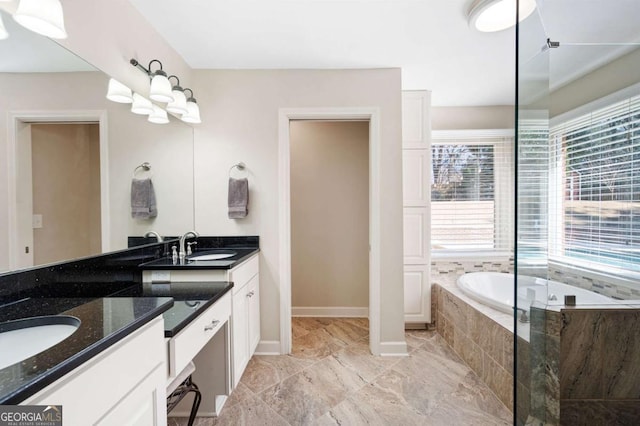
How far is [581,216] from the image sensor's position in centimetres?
167

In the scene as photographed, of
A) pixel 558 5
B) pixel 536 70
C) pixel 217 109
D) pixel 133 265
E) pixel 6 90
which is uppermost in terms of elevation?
pixel 558 5

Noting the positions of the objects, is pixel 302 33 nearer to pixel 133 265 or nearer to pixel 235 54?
pixel 235 54

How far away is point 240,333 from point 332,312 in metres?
1.68

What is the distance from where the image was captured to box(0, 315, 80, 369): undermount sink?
0.85m

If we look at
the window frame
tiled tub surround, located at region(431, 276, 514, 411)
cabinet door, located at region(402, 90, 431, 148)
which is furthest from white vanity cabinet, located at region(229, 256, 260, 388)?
the window frame

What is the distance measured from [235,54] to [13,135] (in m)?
1.61

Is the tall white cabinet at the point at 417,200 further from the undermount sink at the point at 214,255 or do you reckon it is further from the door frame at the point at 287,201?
the undermount sink at the point at 214,255

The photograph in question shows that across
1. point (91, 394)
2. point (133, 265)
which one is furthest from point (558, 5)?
point (133, 265)

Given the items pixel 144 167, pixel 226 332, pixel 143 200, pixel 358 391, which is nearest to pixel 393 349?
pixel 358 391

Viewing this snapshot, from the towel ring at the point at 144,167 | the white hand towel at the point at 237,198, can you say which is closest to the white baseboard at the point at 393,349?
the white hand towel at the point at 237,198

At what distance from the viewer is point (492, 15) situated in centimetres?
176

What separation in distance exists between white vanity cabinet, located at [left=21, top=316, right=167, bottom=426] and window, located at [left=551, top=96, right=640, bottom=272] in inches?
80.5

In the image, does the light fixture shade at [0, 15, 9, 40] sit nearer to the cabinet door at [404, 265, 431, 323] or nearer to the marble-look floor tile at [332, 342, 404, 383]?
the marble-look floor tile at [332, 342, 404, 383]

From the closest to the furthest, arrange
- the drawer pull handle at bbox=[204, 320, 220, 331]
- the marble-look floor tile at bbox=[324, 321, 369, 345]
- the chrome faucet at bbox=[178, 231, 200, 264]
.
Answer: the drawer pull handle at bbox=[204, 320, 220, 331], the chrome faucet at bbox=[178, 231, 200, 264], the marble-look floor tile at bbox=[324, 321, 369, 345]
